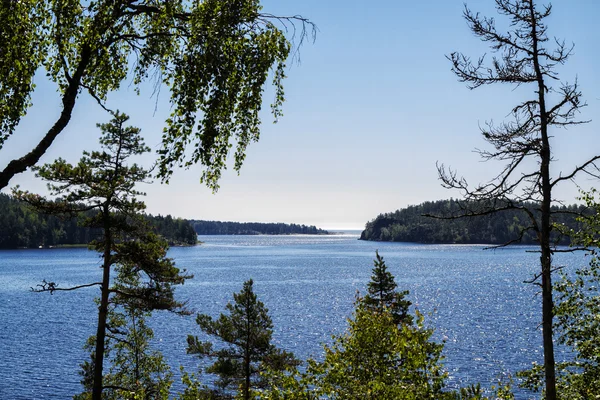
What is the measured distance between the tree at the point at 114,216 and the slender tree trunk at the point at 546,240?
14826mm

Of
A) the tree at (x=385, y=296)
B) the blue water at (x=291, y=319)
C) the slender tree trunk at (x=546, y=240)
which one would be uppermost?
the slender tree trunk at (x=546, y=240)

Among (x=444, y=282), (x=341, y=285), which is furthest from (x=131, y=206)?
(x=444, y=282)

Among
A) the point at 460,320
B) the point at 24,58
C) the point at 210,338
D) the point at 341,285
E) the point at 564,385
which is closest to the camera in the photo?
the point at 24,58

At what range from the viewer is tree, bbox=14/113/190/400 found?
20719 millimetres

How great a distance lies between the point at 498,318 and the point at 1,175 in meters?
68.5

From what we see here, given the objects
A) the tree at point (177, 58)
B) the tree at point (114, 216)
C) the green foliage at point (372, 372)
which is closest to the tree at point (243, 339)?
the tree at point (114, 216)

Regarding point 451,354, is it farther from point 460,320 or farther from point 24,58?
point 24,58

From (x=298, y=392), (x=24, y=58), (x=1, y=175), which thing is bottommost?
(x=298, y=392)

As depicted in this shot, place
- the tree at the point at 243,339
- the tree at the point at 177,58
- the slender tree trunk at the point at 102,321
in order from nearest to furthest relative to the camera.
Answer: the tree at the point at 177,58 < the slender tree trunk at the point at 102,321 < the tree at the point at 243,339

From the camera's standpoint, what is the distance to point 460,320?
65.3 m

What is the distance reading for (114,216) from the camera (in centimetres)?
2191

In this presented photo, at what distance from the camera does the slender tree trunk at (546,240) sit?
41.3 ft

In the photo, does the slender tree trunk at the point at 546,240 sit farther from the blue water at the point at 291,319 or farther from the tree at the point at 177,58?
the tree at the point at 177,58

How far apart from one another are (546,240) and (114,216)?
663 inches
